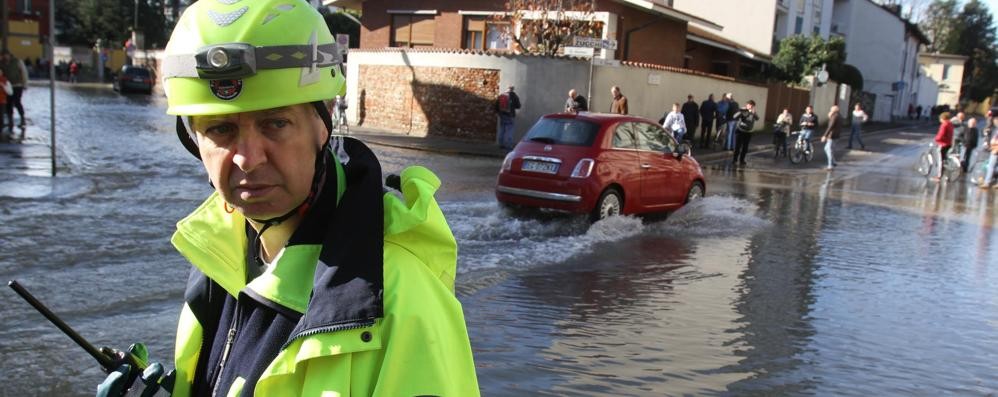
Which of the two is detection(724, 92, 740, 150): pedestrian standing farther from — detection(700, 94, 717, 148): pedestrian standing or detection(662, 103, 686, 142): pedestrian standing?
detection(662, 103, 686, 142): pedestrian standing

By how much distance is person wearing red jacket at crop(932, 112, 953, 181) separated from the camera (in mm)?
20562

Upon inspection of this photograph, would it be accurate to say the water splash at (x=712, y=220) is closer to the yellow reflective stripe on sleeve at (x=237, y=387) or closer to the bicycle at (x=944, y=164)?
A: the yellow reflective stripe on sleeve at (x=237, y=387)

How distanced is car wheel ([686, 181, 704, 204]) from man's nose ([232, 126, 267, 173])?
37.3 feet

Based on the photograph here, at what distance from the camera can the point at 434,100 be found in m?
24.7

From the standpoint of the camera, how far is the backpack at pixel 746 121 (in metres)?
21.1

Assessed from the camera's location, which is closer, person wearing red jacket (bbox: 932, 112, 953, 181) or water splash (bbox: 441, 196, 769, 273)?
water splash (bbox: 441, 196, 769, 273)

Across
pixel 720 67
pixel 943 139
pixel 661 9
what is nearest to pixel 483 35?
pixel 661 9

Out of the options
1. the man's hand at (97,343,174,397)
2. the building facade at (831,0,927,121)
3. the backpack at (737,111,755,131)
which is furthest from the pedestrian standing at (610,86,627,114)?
the building facade at (831,0,927,121)

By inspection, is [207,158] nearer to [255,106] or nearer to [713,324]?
[255,106]

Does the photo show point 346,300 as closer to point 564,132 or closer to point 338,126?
point 338,126

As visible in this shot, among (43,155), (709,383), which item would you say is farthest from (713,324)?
(43,155)

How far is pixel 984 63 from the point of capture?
92438mm

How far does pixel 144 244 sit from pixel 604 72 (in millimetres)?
16777

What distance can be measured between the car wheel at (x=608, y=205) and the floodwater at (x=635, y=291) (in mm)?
142
